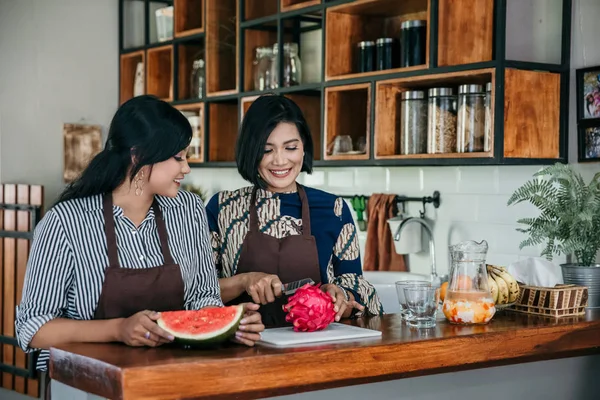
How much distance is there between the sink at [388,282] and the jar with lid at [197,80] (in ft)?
5.42

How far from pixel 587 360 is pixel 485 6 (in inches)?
57.9

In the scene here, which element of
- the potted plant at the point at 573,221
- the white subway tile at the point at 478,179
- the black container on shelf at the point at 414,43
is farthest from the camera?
the white subway tile at the point at 478,179

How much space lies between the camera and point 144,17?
5777mm

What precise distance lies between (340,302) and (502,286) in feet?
1.77

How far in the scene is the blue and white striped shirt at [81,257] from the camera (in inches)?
90.4

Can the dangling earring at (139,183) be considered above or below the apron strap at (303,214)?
above

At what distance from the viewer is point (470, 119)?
359 cm

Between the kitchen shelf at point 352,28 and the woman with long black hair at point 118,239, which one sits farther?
the kitchen shelf at point 352,28

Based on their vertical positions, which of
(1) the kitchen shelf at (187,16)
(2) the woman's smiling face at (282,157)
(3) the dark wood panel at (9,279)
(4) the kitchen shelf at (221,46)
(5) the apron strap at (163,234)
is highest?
(1) the kitchen shelf at (187,16)

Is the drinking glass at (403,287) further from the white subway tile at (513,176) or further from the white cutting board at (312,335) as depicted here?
the white subway tile at (513,176)

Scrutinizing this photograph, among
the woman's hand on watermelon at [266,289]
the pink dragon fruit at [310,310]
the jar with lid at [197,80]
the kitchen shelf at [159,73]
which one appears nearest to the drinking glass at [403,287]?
the pink dragon fruit at [310,310]

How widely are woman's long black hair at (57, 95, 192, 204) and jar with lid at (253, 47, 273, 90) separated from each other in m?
2.29

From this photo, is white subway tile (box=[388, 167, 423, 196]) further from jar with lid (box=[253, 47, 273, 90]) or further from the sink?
jar with lid (box=[253, 47, 273, 90])

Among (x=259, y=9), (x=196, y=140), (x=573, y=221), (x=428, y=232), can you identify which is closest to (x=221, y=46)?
(x=259, y=9)
